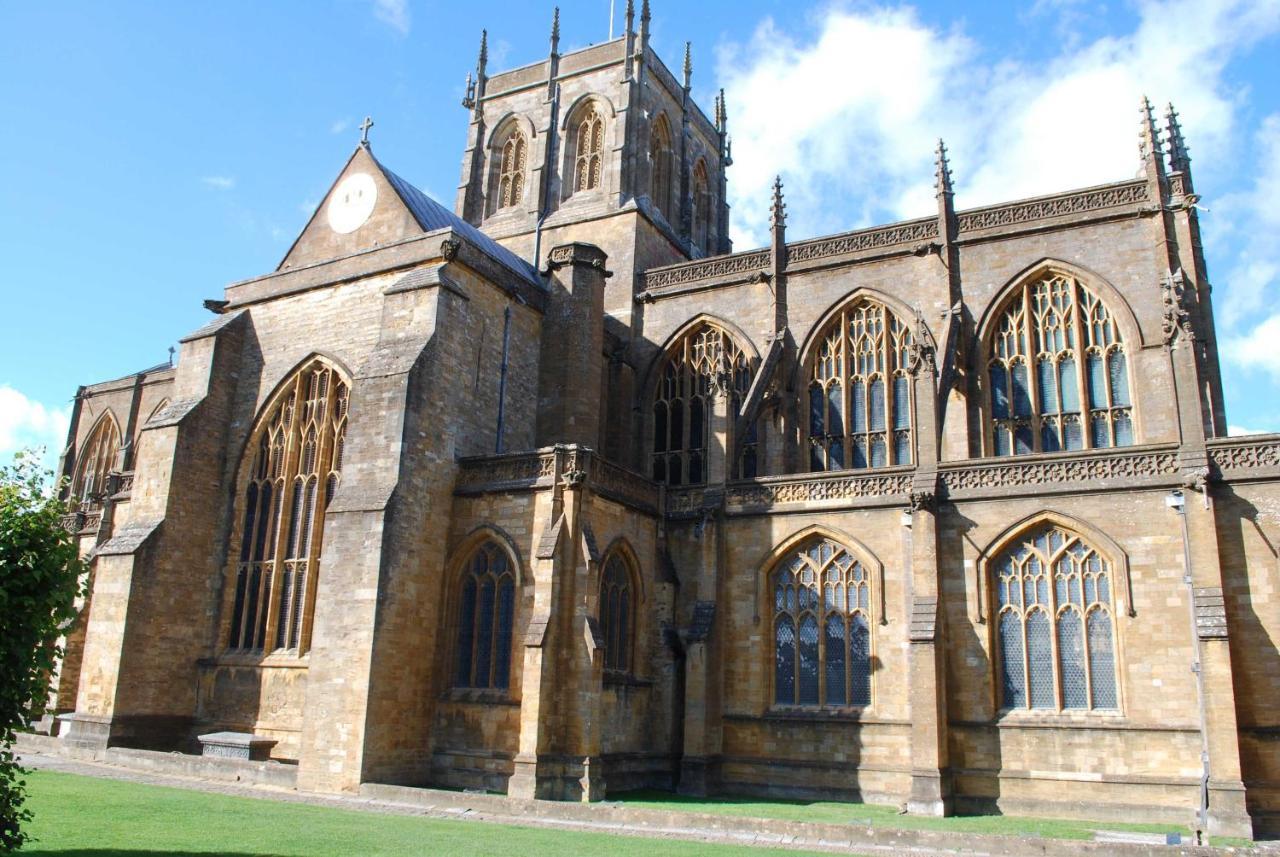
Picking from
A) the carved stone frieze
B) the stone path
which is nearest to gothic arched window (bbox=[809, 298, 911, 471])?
the carved stone frieze

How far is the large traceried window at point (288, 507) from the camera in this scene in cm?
2419

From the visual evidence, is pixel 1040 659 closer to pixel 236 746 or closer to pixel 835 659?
pixel 835 659

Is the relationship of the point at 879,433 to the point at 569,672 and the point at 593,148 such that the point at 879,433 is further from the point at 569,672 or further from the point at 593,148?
the point at 593,148

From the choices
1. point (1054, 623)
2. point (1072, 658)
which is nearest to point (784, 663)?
point (1054, 623)

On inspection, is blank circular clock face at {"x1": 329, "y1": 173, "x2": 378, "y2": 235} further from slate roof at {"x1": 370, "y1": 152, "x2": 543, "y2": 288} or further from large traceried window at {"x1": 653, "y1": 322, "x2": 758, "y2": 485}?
large traceried window at {"x1": 653, "y1": 322, "x2": 758, "y2": 485}

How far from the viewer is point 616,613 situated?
22484mm

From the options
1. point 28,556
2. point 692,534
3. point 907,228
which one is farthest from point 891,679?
point 28,556

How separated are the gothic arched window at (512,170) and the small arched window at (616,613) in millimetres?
19122

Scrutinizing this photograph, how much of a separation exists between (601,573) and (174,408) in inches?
487

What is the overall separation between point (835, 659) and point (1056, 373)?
8.81 metres

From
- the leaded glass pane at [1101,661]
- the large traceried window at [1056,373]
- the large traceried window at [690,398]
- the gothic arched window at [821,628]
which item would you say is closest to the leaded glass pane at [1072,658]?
Answer: the leaded glass pane at [1101,661]

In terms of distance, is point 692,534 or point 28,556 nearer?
point 28,556

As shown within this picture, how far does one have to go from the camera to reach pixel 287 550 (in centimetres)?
2480

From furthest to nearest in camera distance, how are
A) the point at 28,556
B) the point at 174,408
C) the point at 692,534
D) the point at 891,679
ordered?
the point at 174,408 < the point at 692,534 < the point at 891,679 < the point at 28,556
